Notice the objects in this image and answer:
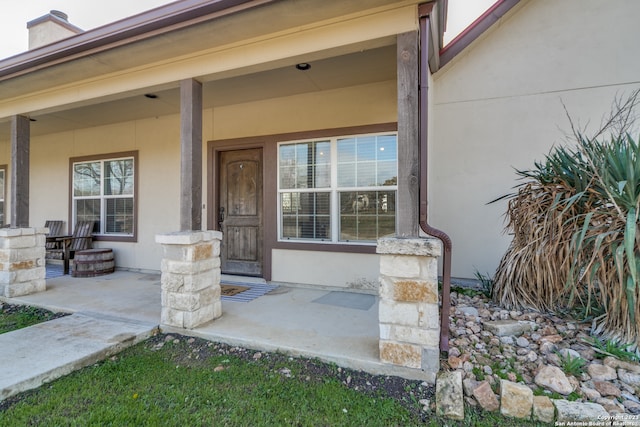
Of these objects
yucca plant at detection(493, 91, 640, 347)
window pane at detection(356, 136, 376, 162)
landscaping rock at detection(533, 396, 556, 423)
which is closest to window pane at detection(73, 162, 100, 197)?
window pane at detection(356, 136, 376, 162)

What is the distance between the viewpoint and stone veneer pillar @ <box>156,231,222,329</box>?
116 inches

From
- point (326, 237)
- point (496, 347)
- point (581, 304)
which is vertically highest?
point (326, 237)

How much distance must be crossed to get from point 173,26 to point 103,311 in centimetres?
301

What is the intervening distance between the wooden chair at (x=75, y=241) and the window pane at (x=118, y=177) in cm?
78

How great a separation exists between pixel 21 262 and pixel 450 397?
16.8ft

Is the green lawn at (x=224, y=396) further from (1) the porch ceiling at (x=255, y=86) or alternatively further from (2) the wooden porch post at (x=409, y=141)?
(1) the porch ceiling at (x=255, y=86)

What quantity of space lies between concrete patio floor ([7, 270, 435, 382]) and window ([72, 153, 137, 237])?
136cm

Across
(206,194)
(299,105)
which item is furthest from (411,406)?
(206,194)

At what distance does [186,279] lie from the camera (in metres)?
2.96

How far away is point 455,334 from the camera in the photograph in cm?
269

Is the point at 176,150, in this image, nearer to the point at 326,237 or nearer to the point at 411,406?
the point at 326,237

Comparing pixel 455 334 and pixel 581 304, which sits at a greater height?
pixel 581 304

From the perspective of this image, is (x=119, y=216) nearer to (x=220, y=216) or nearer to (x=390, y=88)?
(x=220, y=216)

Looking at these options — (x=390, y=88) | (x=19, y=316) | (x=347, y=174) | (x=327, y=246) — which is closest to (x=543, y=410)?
(x=327, y=246)
